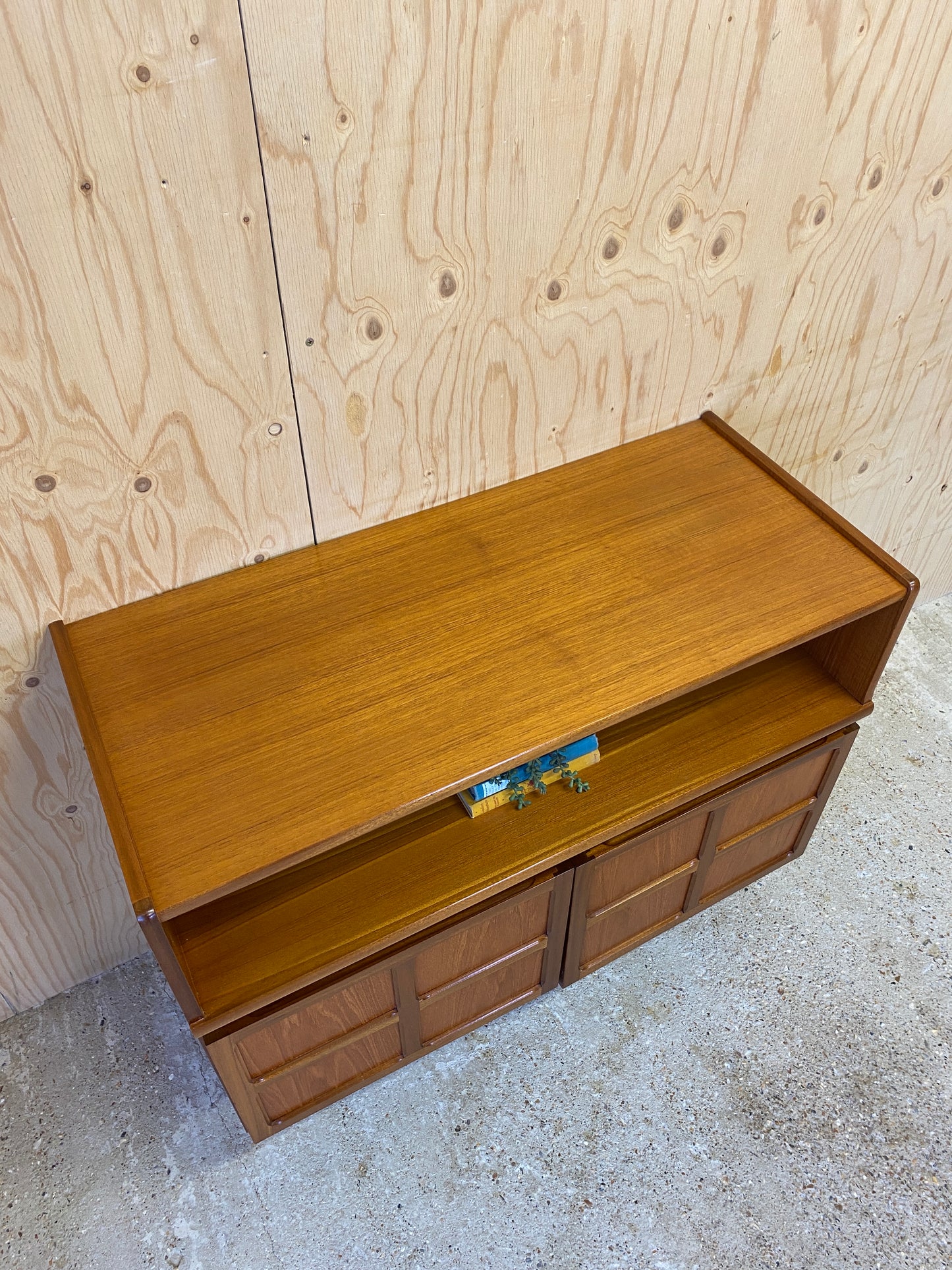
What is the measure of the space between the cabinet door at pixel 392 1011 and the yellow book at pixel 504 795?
5.3 inches

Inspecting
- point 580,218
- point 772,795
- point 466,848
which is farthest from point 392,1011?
point 580,218

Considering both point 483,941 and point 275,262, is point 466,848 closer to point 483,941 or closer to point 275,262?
point 483,941

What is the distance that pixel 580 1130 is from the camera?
5.37 feet

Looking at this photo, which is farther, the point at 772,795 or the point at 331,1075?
the point at 772,795

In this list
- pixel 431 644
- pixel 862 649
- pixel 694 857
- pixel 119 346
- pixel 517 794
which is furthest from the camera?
pixel 694 857

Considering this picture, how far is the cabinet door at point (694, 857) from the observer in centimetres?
152

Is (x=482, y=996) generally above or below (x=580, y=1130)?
above

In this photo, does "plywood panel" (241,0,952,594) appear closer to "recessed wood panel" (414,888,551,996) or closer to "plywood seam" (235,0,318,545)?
"plywood seam" (235,0,318,545)

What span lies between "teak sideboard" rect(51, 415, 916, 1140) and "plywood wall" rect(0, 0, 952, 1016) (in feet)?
0.39

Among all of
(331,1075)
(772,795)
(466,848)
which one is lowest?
(331,1075)

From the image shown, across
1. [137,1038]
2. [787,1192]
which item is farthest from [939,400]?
[137,1038]

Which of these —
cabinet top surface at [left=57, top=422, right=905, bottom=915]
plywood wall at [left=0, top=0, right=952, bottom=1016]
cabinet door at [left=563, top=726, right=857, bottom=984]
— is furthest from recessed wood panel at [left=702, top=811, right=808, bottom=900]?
plywood wall at [left=0, top=0, right=952, bottom=1016]

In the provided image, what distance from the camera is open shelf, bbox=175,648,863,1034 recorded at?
1272 millimetres

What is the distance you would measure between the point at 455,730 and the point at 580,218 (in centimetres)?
73
